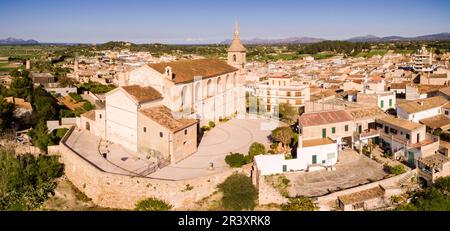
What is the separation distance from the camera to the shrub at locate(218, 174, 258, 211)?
18.5 m

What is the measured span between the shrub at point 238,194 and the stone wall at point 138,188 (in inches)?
20.2

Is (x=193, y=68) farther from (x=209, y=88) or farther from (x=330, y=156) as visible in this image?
(x=330, y=156)

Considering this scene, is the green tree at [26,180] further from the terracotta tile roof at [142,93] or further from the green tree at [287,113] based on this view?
the green tree at [287,113]

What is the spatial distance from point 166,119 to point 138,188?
5.60 meters

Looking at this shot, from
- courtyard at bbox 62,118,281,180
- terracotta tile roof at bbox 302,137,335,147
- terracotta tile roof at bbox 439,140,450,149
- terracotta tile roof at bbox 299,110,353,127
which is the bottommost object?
courtyard at bbox 62,118,281,180

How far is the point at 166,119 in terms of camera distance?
917 inches

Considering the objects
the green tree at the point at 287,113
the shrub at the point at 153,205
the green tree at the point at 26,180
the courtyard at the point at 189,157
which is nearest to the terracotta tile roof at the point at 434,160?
the courtyard at the point at 189,157

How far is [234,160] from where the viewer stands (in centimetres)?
2097

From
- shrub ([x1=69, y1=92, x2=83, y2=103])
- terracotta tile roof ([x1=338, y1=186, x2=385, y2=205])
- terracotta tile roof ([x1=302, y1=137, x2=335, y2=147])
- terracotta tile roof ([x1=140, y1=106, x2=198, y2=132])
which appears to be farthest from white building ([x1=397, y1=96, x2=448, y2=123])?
shrub ([x1=69, y1=92, x2=83, y2=103])

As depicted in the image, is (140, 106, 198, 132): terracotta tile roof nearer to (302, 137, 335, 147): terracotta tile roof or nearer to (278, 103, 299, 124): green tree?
(302, 137, 335, 147): terracotta tile roof

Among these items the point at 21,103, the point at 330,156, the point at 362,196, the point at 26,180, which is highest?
the point at 21,103

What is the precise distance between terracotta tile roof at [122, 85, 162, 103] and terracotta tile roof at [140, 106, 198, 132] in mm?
677

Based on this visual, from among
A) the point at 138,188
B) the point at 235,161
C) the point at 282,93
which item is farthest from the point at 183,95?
the point at 282,93

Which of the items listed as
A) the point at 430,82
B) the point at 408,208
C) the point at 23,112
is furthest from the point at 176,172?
the point at 430,82
